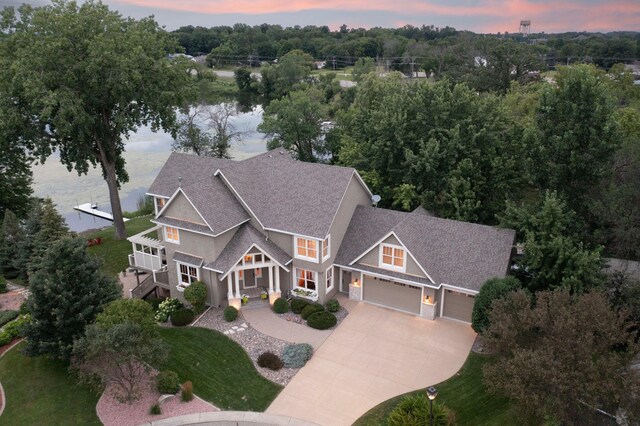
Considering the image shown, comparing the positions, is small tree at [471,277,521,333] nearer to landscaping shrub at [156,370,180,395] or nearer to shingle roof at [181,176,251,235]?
shingle roof at [181,176,251,235]

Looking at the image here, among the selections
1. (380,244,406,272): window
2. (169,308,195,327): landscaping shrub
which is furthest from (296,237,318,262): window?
(169,308,195,327): landscaping shrub

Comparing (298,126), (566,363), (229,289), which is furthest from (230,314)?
(298,126)

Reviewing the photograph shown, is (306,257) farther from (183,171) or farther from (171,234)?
(183,171)

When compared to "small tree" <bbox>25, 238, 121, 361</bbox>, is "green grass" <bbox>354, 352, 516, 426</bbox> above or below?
below

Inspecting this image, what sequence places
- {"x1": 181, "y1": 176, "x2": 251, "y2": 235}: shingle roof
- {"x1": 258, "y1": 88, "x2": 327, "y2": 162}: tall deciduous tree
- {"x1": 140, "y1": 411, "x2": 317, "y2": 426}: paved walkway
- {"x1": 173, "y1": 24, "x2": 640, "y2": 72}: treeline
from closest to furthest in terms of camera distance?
{"x1": 140, "y1": 411, "x2": 317, "y2": 426}: paved walkway → {"x1": 181, "y1": 176, "x2": 251, "y2": 235}: shingle roof → {"x1": 258, "y1": 88, "x2": 327, "y2": 162}: tall deciduous tree → {"x1": 173, "y1": 24, "x2": 640, "y2": 72}: treeline

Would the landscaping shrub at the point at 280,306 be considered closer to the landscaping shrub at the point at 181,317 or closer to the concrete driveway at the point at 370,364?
the concrete driveway at the point at 370,364
